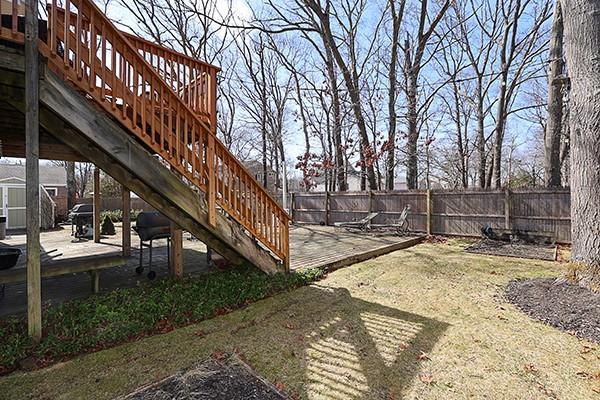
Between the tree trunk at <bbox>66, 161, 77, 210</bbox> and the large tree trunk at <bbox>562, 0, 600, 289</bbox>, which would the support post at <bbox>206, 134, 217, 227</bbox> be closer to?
the large tree trunk at <bbox>562, 0, 600, 289</bbox>

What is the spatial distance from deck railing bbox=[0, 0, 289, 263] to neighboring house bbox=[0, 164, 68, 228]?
1160 centimetres

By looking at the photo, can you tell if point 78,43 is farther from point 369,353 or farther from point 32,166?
point 369,353

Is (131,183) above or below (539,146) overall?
below

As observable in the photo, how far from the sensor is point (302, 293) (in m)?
4.33

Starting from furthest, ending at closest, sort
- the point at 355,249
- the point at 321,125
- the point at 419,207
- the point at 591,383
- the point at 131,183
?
1. the point at 321,125
2. the point at 419,207
3. the point at 355,249
4. the point at 131,183
5. the point at 591,383

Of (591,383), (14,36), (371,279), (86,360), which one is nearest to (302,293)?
(371,279)

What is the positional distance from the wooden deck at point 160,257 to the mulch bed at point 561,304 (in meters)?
2.83

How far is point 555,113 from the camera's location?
8.50m

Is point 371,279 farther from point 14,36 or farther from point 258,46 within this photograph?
point 258,46

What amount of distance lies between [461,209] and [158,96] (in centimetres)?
881

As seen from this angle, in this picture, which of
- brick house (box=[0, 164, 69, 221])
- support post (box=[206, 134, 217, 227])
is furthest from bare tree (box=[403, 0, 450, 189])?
brick house (box=[0, 164, 69, 221])

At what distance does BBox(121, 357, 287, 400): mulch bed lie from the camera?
2084mm

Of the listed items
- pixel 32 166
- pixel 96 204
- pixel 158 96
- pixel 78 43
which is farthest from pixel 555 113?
pixel 96 204

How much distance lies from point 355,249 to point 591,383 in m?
4.83
